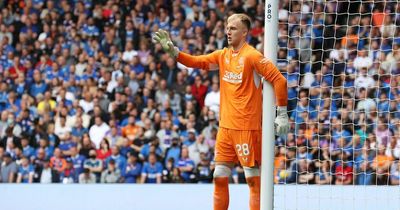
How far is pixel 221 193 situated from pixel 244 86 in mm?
967

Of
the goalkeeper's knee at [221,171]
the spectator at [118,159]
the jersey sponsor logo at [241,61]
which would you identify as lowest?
the goalkeeper's knee at [221,171]

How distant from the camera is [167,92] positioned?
15930mm

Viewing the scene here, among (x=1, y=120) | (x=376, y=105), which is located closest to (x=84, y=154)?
(x=1, y=120)

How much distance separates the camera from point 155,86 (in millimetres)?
16062

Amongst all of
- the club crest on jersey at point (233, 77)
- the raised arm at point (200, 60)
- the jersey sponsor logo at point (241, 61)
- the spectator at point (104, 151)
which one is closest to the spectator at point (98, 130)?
the spectator at point (104, 151)

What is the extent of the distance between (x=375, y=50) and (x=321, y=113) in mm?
1185

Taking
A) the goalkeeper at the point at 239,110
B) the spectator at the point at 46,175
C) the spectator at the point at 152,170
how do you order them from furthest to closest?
the spectator at the point at 46,175 < the spectator at the point at 152,170 < the goalkeeper at the point at 239,110

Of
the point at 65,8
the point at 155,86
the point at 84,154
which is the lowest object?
the point at 84,154

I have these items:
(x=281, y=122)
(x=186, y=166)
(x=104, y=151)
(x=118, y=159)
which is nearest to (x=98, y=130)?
(x=104, y=151)

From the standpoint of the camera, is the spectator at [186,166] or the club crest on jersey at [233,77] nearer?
the club crest on jersey at [233,77]

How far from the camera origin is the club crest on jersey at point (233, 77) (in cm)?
809

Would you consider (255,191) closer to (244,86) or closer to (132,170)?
(244,86)

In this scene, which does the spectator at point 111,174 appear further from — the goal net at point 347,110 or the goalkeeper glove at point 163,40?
the goalkeeper glove at point 163,40

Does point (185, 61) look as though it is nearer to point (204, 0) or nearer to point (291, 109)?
point (291, 109)
